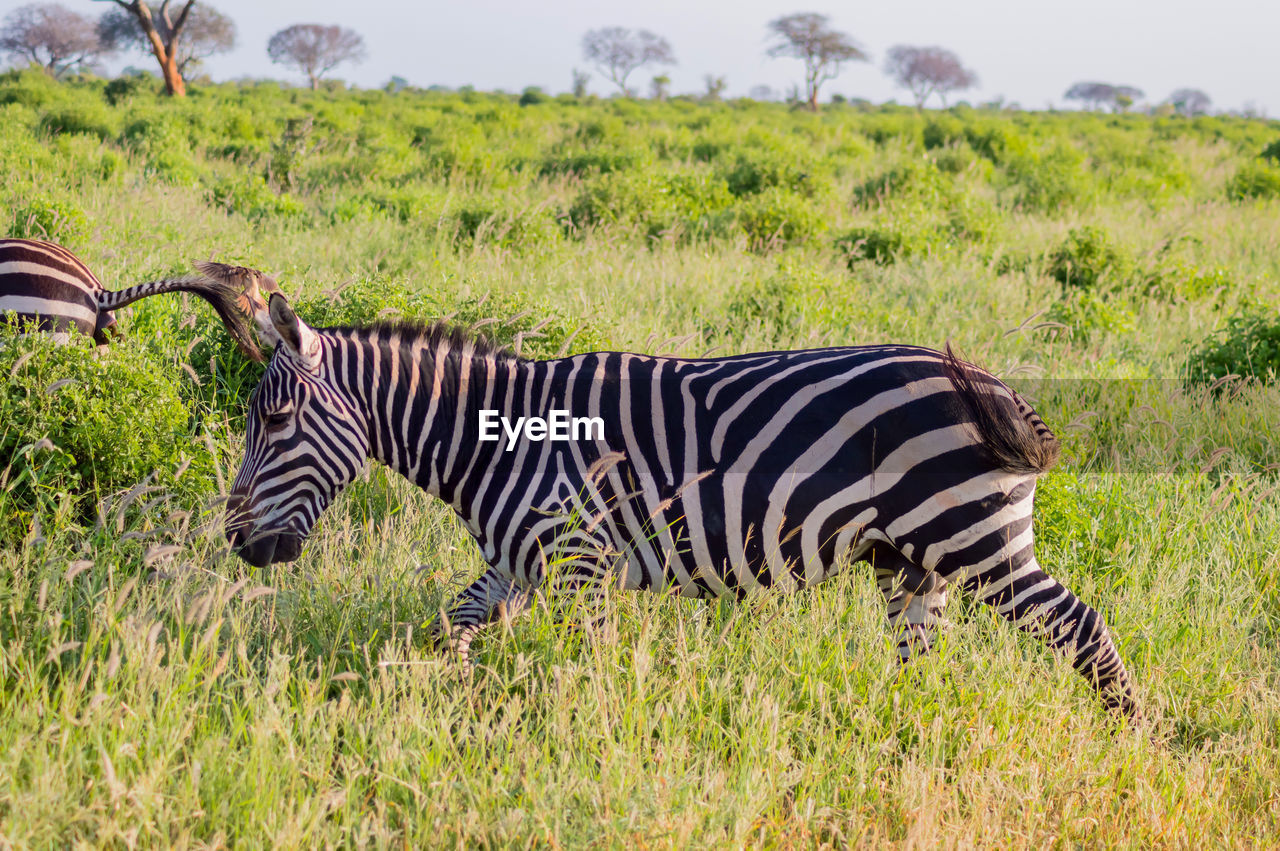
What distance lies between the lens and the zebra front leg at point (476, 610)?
9.52ft

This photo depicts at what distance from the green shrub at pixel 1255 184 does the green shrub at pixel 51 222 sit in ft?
50.9

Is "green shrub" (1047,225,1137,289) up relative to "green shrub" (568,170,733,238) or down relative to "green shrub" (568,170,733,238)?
down

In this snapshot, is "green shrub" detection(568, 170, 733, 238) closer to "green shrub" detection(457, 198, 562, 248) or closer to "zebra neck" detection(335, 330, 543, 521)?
"green shrub" detection(457, 198, 562, 248)

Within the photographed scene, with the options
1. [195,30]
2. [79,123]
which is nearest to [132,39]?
[195,30]

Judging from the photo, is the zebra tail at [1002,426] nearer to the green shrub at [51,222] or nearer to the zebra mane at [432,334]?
the zebra mane at [432,334]

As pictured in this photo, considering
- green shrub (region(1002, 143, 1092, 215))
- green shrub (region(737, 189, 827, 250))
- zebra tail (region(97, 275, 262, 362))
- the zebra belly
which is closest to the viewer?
zebra tail (region(97, 275, 262, 362))

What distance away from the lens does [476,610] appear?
120 inches

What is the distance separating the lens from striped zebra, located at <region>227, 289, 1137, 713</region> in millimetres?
2836

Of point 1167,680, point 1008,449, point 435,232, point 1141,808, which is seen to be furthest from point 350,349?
point 435,232

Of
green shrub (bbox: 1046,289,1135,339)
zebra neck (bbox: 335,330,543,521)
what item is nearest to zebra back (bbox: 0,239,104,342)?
zebra neck (bbox: 335,330,543,521)

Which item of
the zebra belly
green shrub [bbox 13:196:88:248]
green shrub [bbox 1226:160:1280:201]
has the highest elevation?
green shrub [bbox 1226:160:1280:201]

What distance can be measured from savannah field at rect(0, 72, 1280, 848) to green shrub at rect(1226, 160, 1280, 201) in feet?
26.5

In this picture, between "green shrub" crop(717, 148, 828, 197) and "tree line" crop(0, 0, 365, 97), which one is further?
"tree line" crop(0, 0, 365, 97)

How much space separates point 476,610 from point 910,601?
1.46m
